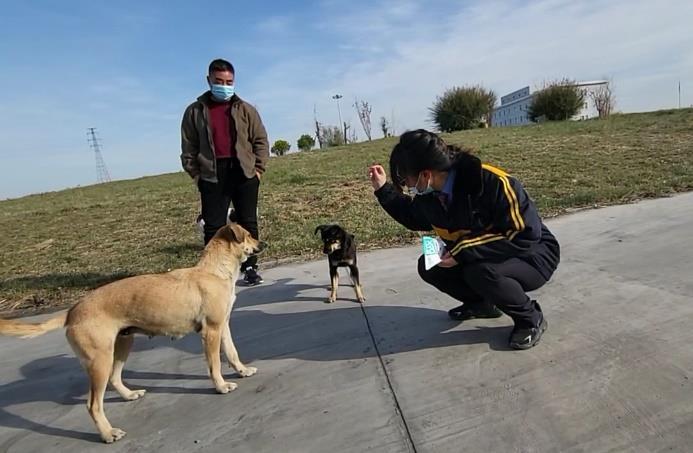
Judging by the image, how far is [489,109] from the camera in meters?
29.7

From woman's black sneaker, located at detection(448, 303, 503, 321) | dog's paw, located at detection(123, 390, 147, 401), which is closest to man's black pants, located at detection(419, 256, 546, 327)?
woman's black sneaker, located at detection(448, 303, 503, 321)

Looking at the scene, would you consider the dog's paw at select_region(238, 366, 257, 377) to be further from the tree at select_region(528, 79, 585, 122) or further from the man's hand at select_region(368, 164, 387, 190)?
the tree at select_region(528, 79, 585, 122)

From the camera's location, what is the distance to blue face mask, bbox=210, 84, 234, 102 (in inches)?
178

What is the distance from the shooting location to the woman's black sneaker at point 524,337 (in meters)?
2.83

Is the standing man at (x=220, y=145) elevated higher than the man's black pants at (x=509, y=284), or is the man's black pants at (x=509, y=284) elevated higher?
the standing man at (x=220, y=145)

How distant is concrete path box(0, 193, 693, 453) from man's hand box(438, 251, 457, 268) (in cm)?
46

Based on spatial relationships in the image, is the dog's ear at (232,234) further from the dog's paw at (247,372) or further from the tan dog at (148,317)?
the dog's paw at (247,372)

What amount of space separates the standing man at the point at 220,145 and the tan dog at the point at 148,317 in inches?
62.1

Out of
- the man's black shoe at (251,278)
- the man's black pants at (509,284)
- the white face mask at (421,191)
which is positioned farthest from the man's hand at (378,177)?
the man's black shoe at (251,278)

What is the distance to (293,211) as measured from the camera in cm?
907

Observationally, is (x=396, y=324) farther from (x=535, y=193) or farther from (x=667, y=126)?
(x=667, y=126)

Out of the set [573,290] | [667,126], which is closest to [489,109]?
[667,126]

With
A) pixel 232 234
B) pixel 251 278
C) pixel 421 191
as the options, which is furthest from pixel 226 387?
pixel 251 278

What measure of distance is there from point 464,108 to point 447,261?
28.0 m
